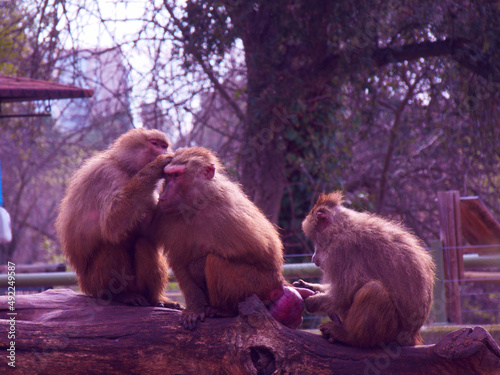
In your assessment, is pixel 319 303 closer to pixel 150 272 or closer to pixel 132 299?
pixel 150 272

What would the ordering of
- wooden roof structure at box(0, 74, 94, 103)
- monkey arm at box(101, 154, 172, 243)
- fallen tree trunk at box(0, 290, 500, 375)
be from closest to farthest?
fallen tree trunk at box(0, 290, 500, 375) → monkey arm at box(101, 154, 172, 243) → wooden roof structure at box(0, 74, 94, 103)

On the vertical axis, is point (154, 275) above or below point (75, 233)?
below

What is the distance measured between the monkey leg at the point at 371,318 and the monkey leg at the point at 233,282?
57cm

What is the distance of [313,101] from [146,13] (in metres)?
2.83

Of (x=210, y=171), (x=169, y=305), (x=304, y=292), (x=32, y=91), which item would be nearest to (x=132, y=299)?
(x=169, y=305)

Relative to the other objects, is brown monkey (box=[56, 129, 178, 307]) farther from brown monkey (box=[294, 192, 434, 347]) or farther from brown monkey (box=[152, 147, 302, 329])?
brown monkey (box=[294, 192, 434, 347])

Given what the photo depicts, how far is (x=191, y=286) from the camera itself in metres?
3.46

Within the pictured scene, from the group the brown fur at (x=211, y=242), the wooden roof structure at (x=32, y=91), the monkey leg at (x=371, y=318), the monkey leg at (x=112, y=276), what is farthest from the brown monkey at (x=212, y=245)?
the wooden roof structure at (x=32, y=91)

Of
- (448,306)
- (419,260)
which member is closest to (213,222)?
(419,260)

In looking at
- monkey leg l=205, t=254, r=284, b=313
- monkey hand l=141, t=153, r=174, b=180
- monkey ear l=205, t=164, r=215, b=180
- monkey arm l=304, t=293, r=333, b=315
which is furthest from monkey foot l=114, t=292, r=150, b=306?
monkey arm l=304, t=293, r=333, b=315

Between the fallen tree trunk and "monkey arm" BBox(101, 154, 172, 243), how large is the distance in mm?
575

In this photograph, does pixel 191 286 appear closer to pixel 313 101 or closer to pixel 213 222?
pixel 213 222

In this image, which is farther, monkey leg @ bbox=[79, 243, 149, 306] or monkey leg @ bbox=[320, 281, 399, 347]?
monkey leg @ bbox=[79, 243, 149, 306]

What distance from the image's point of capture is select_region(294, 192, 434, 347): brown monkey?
3.16 m
